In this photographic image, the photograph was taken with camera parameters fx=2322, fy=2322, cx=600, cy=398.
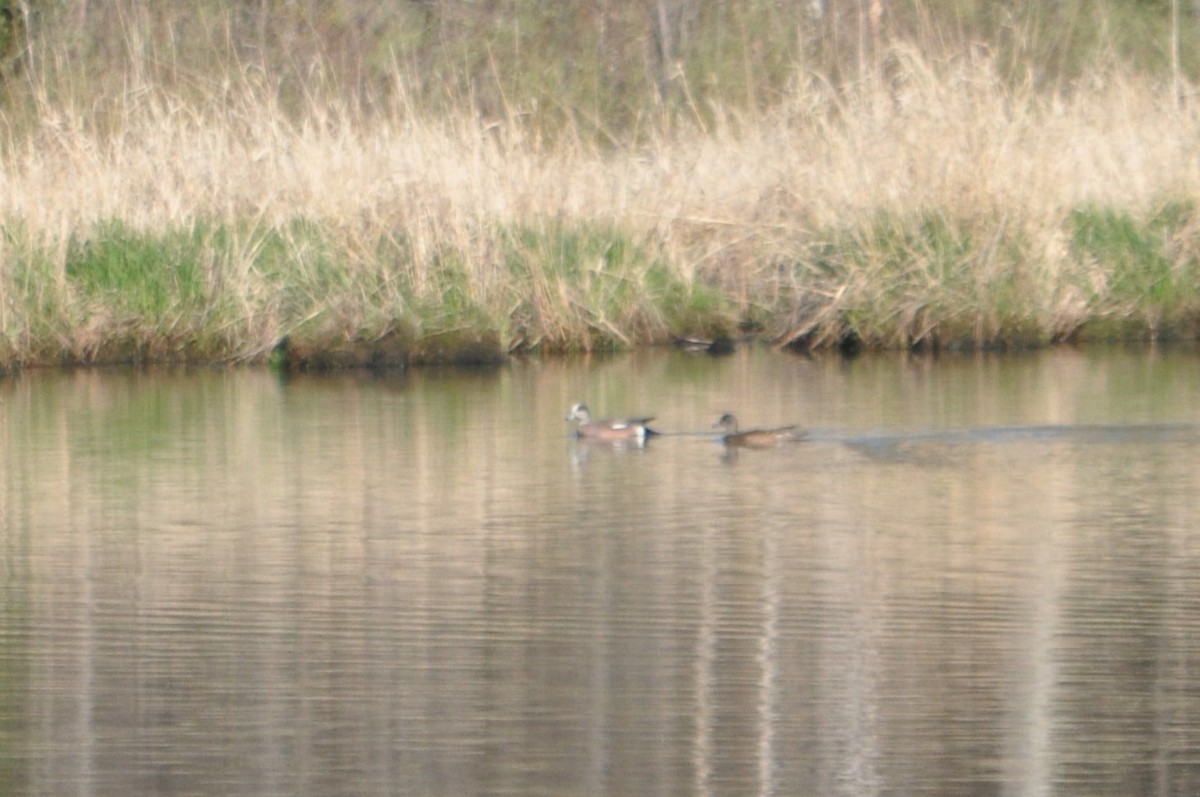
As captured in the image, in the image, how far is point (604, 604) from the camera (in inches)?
267

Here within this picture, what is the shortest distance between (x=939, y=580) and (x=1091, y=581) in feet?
1.50

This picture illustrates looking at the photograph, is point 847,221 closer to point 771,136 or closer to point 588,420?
point 771,136

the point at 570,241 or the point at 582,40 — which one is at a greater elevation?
the point at 582,40

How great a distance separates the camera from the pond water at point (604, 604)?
5176 millimetres

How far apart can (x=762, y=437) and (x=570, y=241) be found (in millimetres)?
5704

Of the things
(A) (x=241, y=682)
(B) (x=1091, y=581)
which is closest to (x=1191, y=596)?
(B) (x=1091, y=581)

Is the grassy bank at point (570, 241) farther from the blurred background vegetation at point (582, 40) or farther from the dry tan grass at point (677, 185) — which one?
the blurred background vegetation at point (582, 40)

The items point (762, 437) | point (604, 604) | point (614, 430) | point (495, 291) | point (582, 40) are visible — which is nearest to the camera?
point (604, 604)

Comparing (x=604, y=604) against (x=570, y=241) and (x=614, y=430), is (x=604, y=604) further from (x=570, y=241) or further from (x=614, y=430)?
(x=570, y=241)

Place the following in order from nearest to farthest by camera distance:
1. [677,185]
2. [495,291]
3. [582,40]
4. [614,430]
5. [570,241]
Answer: [614,430] → [495,291] → [570,241] → [677,185] → [582,40]

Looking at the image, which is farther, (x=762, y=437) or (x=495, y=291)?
(x=495, y=291)

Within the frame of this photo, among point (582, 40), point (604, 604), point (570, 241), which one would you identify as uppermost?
point (582, 40)

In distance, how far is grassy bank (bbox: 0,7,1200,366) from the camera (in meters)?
15.3

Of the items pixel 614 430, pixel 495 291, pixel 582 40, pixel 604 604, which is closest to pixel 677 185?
pixel 495 291
